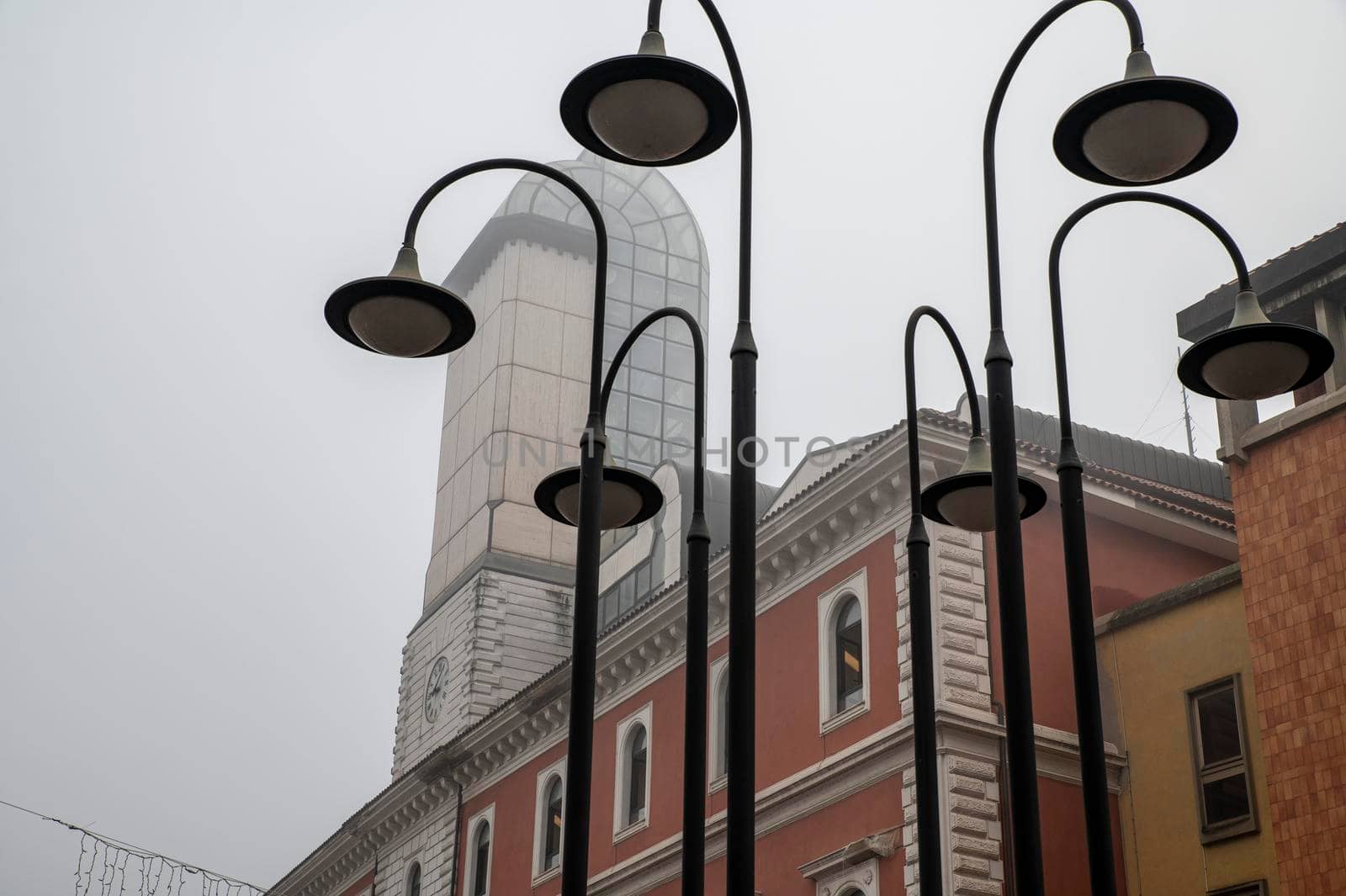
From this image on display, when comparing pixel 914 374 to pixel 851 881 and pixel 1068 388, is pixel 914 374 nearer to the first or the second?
pixel 1068 388

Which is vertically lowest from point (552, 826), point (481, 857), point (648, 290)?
point (552, 826)

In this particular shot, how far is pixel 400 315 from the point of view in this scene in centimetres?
764

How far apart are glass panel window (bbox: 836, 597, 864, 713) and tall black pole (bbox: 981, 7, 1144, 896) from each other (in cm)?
1289

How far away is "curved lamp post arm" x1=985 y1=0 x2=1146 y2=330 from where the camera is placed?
24.3 ft

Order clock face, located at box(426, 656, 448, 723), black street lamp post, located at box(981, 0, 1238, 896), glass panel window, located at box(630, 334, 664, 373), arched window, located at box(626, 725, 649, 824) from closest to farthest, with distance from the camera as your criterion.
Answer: black street lamp post, located at box(981, 0, 1238, 896) → arched window, located at box(626, 725, 649, 824) → clock face, located at box(426, 656, 448, 723) → glass panel window, located at box(630, 334, 664, 373)

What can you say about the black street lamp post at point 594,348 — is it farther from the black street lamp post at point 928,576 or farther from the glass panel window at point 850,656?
the glass panel window at point 850,656

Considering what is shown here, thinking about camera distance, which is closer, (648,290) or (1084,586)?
(1084,586)

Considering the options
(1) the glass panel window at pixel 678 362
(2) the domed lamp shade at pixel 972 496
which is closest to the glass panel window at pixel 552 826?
(1) the glass panel window at pixel 678 362

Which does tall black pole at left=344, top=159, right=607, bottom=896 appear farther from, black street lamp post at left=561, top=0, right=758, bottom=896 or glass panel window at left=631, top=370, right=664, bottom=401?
glass panel window at left=631, top=370, right=664, bottom=401

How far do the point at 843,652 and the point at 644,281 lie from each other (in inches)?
949

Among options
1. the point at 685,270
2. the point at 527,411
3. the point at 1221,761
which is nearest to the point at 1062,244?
the point at 1221,761

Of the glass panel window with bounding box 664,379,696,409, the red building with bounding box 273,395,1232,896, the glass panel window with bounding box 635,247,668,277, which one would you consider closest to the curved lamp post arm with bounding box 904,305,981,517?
the red building with bounding box 273,395,1232,896

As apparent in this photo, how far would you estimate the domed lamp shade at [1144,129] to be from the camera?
696cm

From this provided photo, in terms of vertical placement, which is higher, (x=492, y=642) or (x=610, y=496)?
(x=492, y=642)
